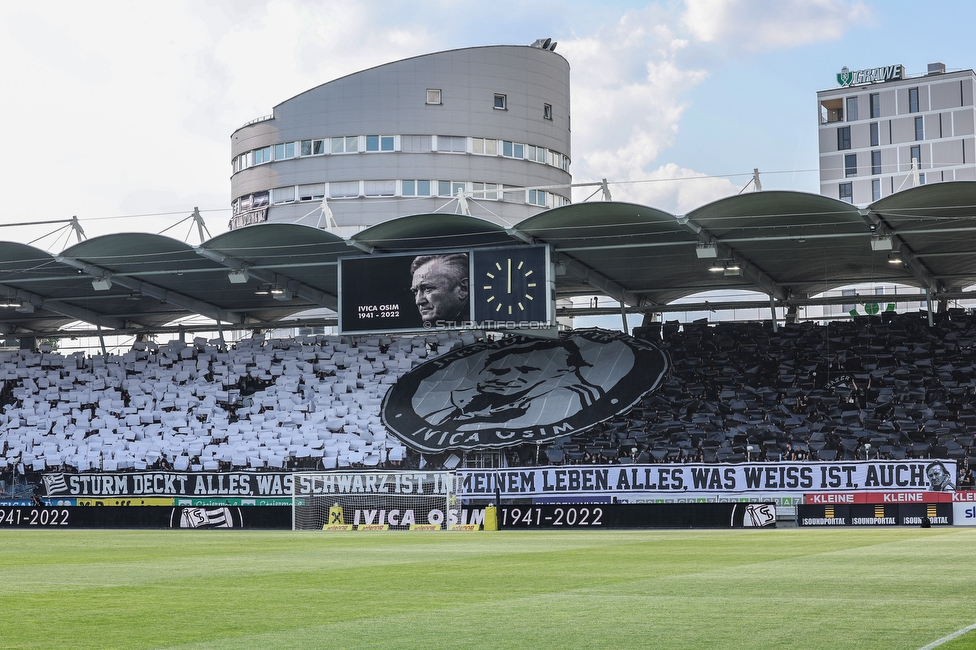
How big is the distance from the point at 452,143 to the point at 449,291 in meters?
32.3

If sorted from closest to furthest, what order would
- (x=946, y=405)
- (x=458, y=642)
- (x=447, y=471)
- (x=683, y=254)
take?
(x=458, y=642), (x=447, y=471), (x=946, y=405), (x=683, y=254)

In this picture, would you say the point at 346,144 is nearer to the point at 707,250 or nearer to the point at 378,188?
the point at 378,188

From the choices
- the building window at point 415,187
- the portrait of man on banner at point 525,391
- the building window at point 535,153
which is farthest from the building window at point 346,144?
the portrait of man on banner at point 525,391

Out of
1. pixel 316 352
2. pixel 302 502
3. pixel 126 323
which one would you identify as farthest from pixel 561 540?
pixel 126 323

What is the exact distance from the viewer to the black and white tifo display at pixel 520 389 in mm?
39281

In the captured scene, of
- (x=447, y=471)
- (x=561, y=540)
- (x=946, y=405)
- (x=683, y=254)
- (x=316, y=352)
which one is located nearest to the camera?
(x=561, y=540)

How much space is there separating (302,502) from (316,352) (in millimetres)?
13536

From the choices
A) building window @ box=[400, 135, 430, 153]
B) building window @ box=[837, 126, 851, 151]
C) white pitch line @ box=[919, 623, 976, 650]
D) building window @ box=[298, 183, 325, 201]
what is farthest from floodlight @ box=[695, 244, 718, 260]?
building window @ box=[837, 126, 851, 151]

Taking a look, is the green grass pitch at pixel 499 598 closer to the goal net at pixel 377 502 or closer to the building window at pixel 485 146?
the goal net at pixel 377 502

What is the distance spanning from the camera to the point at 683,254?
131 feet

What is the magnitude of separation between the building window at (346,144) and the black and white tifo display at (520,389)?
2709cm

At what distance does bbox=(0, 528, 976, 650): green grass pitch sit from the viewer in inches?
319

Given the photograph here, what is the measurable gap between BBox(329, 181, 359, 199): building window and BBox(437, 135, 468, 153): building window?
17.7 ft

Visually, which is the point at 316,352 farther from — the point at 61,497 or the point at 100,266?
the point at 61,497
